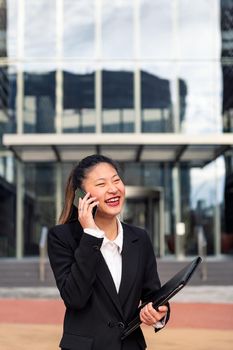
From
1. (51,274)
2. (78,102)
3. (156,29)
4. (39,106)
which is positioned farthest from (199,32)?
(51,274)

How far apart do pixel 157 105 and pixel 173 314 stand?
11594 millimetres

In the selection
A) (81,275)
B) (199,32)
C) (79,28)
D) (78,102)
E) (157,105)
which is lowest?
(81,275)

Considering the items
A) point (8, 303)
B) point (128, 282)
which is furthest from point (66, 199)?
point (8, 303)

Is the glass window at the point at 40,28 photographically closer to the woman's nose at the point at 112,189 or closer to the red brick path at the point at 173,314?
the red brick path at the point at 173,314

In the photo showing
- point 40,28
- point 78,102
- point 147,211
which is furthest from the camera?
point 40,28

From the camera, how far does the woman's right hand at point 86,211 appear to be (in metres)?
2.09

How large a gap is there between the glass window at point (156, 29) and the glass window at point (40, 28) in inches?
116

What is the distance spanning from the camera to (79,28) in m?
20.9

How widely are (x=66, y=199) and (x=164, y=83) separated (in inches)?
720

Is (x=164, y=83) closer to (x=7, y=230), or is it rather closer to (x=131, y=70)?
(x=131, y=70)

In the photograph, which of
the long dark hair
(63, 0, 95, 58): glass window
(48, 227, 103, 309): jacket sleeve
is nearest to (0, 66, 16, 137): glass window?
(63, 0, 95, 58): glass window

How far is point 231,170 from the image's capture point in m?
20.0

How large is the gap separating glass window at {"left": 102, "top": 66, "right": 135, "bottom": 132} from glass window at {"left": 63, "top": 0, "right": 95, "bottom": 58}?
4.09 ft

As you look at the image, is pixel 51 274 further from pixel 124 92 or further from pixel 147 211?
pixel 124 92
